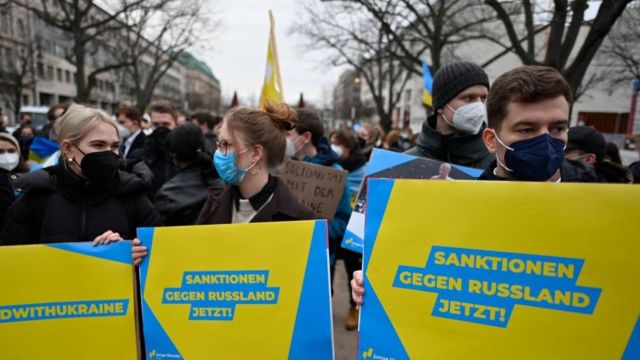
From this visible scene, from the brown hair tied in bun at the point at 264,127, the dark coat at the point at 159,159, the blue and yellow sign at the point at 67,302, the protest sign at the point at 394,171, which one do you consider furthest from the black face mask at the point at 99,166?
the dark coat at the point at 159,159

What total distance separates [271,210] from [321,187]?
1.19 metres

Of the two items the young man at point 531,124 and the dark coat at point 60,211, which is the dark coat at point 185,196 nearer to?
the dark coat at point 60,211

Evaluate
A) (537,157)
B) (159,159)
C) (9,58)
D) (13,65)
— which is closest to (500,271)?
(537,157)

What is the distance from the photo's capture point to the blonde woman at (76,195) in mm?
1933

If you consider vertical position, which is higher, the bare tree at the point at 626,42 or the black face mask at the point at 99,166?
the bare tree at the point at 626,42

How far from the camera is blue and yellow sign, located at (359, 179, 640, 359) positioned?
3.45 feet

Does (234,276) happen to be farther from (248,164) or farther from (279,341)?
(248,164)

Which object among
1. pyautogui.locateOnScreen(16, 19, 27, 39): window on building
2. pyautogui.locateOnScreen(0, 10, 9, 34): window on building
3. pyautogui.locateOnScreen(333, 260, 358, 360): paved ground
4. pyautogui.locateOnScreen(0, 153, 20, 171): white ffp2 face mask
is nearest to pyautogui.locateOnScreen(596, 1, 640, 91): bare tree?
pyautogui.locateOnScreen(333, 260, 358, 360): paved ground

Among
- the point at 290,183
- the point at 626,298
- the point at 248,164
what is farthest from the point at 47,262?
the point at 626,298

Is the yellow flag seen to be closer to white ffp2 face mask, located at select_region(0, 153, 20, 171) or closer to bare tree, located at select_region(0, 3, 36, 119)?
white ffp2 face mask, located at select_region(0, 153, 20, 171)

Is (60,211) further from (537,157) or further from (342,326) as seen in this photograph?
(342,326)

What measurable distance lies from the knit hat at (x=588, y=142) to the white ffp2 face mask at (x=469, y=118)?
118 cm

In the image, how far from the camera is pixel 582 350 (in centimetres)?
106

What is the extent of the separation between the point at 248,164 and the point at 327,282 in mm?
892
